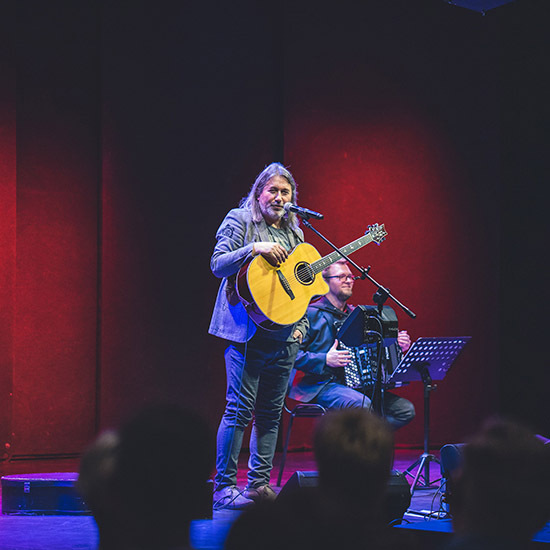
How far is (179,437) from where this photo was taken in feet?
4.09

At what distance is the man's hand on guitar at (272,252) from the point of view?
4133mm

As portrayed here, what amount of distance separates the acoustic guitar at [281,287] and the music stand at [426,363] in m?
0.76

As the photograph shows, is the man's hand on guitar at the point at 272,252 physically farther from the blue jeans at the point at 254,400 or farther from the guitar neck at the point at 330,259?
the blue jeans at the point at 254,400

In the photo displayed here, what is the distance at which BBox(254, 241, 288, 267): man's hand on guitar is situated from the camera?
13.6 ft

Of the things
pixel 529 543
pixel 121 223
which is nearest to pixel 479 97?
pixel 121 223

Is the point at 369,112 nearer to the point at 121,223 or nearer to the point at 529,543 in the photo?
the point at 121,223

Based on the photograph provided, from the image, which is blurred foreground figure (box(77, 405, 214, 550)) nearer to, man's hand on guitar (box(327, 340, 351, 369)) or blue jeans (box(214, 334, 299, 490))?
blue jeans (box(214, 334, 299, 490))

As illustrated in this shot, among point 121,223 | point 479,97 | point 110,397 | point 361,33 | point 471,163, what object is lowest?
point 110,397

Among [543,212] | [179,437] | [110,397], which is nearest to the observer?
[179,437]

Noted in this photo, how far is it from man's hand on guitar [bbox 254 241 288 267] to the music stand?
3.48 ft

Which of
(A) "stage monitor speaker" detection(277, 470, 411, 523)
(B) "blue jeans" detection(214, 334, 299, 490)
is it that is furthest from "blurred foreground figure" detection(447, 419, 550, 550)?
(B) "blue jeans" detection(214, 334, 299, 490)

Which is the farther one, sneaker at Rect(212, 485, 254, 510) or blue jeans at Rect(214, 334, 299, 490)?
blue jeans at Rect(214, 334, 299, 490)

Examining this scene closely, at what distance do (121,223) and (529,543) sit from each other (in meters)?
5.21

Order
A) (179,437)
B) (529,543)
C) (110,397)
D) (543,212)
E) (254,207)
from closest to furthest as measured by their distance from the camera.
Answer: (179,437), (529,543), (254,207), (110,397), (543,212)
